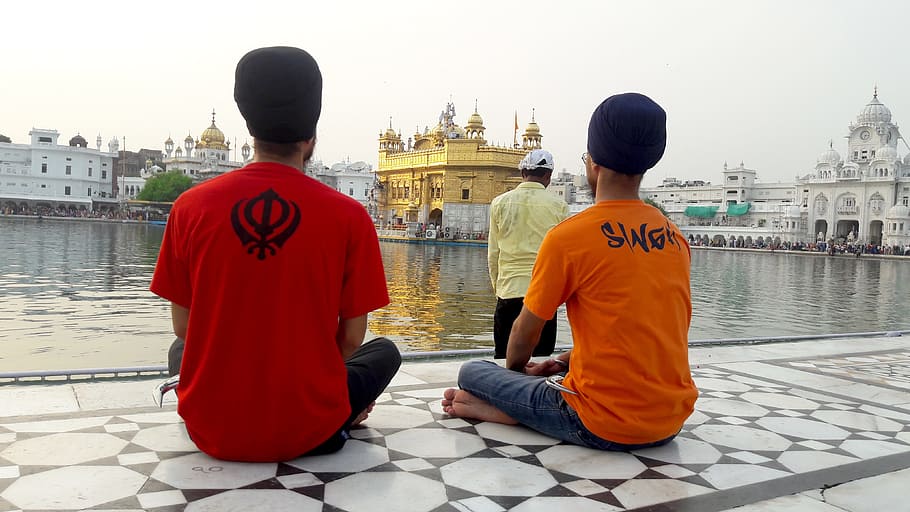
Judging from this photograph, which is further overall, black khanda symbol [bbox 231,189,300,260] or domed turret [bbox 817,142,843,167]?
domed turret [bbox 817,142,843,167]

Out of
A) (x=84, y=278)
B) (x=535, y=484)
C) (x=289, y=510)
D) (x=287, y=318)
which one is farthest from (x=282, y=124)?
(x=84, y=278)

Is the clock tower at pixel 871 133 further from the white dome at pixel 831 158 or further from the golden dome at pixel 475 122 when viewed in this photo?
the golden dome at pixel 475 122

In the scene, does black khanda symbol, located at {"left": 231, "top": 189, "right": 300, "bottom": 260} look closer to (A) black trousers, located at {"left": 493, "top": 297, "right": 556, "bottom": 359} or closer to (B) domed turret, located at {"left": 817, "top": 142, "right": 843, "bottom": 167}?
(A) black trousers, located at {"left": 493, "top": 297, "right": 556, "bottom": 359}

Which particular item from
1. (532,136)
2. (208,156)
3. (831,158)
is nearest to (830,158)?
(831,158)

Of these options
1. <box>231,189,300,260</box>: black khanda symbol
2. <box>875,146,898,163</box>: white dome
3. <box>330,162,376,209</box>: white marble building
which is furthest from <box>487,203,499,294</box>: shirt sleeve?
<box>330,162,376,209</box>: white marble building

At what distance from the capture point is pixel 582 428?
89.7 inches

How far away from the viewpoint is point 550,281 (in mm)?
2184

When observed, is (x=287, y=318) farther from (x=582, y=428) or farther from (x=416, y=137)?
(x=416, y=137)

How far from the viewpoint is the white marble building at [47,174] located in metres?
63.4

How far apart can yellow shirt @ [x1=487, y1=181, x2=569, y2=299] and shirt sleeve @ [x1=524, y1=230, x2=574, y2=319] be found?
139 cm

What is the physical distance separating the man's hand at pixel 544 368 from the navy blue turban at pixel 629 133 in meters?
0.76

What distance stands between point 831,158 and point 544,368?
211ft

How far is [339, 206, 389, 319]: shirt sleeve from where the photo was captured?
1.93 m

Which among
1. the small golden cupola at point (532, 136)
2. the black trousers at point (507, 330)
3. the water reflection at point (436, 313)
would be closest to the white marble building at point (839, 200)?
the small golden cupola at point (532, 136)
